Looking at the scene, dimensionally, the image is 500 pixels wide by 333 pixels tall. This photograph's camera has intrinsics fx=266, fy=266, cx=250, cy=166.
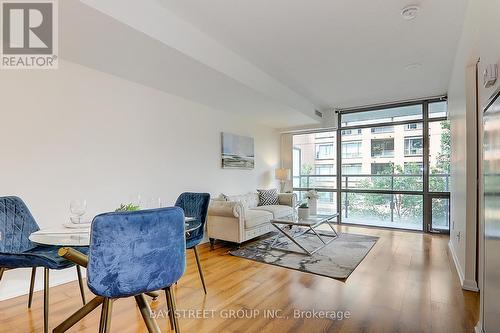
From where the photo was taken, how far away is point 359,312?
2168 millimetres

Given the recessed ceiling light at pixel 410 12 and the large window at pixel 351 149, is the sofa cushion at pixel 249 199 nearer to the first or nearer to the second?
the large window at pixel 351 149

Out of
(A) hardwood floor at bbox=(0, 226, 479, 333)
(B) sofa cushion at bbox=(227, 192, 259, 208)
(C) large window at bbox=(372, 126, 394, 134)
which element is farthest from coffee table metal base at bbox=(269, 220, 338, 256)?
(C) large window at bbox=(372, 126, 394, 134)

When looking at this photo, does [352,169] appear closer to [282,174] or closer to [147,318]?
[282,174]

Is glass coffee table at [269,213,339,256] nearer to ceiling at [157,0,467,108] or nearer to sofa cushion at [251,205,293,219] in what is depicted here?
sofa cushion at [251,205,293,219]

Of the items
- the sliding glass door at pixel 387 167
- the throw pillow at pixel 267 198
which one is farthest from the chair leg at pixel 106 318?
the sliding glass door at pixel 387 167

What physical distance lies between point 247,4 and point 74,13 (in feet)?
4.58

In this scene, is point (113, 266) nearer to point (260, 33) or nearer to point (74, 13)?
point (74, 13)

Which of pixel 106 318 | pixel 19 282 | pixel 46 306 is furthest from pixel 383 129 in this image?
pixel 19 282

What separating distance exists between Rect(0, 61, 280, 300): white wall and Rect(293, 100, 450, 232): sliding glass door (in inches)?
124

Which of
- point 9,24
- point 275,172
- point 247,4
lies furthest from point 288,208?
point 9,24

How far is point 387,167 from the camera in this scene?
18.3 ft

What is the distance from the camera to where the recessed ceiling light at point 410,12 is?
241 centimetres

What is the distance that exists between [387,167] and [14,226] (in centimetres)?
590

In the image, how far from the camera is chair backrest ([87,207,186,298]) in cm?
138
